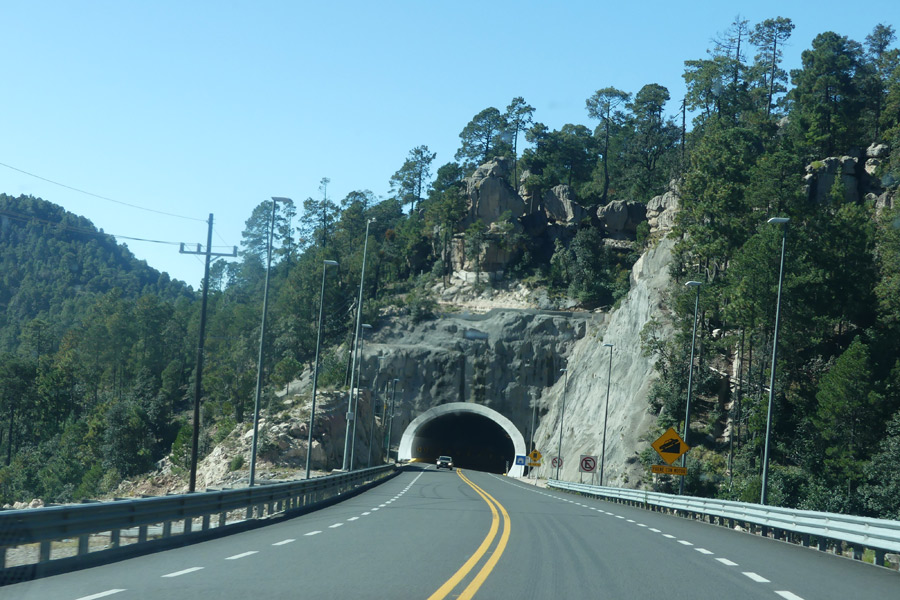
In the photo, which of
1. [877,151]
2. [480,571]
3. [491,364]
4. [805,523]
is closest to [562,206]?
[491,364]

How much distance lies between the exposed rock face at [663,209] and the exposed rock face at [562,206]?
1116 cm

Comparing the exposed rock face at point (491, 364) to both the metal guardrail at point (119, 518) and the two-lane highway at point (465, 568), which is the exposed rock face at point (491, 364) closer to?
the metal guardrail at point (119, 518)

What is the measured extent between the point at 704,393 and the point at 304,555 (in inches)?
2223

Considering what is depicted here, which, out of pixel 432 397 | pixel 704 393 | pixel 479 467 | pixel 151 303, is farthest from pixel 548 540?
pixel 151 303

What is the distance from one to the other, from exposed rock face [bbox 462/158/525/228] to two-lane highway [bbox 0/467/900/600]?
3912 inches

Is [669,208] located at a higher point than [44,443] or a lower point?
higher

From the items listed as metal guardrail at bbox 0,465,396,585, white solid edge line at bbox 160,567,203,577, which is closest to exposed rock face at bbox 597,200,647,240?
metal guardrail at bbox 0,465,396,585

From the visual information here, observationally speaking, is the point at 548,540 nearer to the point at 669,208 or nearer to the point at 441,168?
the point at 669,208

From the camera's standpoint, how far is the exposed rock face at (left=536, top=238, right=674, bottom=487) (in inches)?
2694

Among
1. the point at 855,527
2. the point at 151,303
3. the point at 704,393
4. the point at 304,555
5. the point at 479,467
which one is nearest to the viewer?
the point at 304,555

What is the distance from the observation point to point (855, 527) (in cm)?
1633

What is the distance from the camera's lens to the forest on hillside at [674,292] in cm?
5181

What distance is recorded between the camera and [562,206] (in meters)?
119

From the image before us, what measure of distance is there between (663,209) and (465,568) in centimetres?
9771
